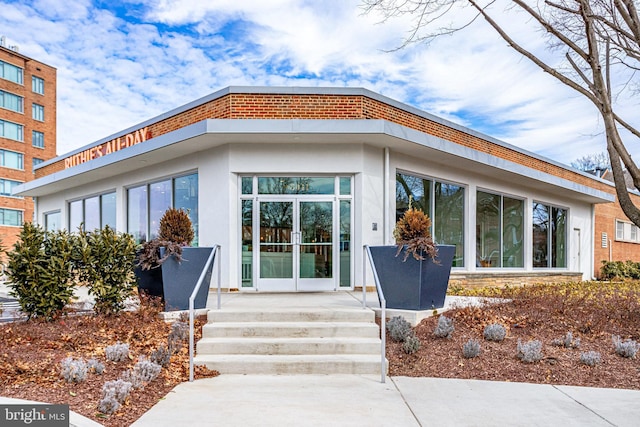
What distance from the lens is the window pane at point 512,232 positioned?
16453mm

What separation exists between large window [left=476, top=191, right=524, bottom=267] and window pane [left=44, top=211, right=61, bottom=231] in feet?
52.0

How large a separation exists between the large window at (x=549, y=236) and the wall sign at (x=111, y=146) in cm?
1385

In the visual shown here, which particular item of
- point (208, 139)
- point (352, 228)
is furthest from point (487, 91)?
point (208, 139)

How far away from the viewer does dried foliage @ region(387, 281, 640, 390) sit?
6.11 m

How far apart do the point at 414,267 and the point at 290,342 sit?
7.76ft

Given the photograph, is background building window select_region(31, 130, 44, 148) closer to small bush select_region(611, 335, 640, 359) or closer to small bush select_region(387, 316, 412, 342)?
small bush select_region(387, 316, 412, 342)

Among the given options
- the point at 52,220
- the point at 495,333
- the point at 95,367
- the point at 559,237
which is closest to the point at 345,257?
the point at 495,333

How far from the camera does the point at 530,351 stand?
21.1 feet

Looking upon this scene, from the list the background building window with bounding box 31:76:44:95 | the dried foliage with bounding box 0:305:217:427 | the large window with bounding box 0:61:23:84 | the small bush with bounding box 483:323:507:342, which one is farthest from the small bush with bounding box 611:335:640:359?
the background building window with bounding box 31:76:44:95

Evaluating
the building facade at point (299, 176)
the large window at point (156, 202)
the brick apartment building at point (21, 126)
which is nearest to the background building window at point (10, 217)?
the brick apartment building at point (21, 126)

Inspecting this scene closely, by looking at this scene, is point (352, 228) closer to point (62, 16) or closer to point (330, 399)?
point (330, 399)

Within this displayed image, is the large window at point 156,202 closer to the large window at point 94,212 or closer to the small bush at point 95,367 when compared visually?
the large window at point 94,212

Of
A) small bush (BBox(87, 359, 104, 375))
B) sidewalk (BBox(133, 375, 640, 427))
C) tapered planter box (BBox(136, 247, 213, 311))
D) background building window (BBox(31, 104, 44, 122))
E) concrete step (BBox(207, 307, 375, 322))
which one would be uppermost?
background building window (BBox(31, 104, 44, 122))

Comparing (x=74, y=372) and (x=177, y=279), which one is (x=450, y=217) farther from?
(x=74, y=372)
